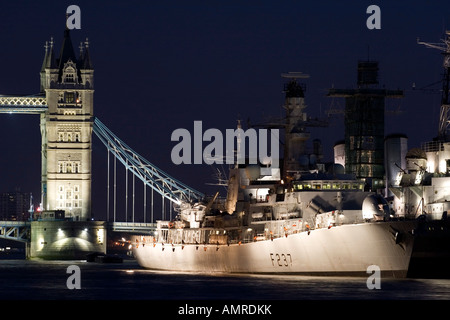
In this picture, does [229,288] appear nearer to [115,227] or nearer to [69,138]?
[115,227]

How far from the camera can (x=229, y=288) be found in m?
62.8

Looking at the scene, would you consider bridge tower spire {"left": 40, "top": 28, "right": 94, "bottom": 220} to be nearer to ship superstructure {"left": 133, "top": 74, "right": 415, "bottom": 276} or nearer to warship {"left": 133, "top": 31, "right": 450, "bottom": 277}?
warship {"left": 133, "top": 31, "right": 450, "bottom": 277}

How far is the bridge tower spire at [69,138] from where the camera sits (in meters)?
138

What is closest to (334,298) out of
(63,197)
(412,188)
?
(412,188)

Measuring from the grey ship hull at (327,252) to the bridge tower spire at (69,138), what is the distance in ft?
189

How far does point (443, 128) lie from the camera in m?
81.1

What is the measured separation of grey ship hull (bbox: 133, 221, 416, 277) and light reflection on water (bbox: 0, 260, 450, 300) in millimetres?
886

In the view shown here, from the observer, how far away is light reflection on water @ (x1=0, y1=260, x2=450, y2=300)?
56500 mm

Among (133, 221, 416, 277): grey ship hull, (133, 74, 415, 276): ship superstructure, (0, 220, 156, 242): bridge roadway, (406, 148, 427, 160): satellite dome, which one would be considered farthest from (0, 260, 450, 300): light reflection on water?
(0, 220, 156, 242): bridge roadway

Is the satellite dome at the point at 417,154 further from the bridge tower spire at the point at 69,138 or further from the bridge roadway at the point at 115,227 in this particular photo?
the bridge tower spire at the point at 69,138

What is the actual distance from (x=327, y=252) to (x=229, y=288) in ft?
26.9

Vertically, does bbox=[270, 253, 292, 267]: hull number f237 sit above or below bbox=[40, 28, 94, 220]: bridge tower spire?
below

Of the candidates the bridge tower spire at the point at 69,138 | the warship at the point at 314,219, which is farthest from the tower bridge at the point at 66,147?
the warship at the point at 314,219
